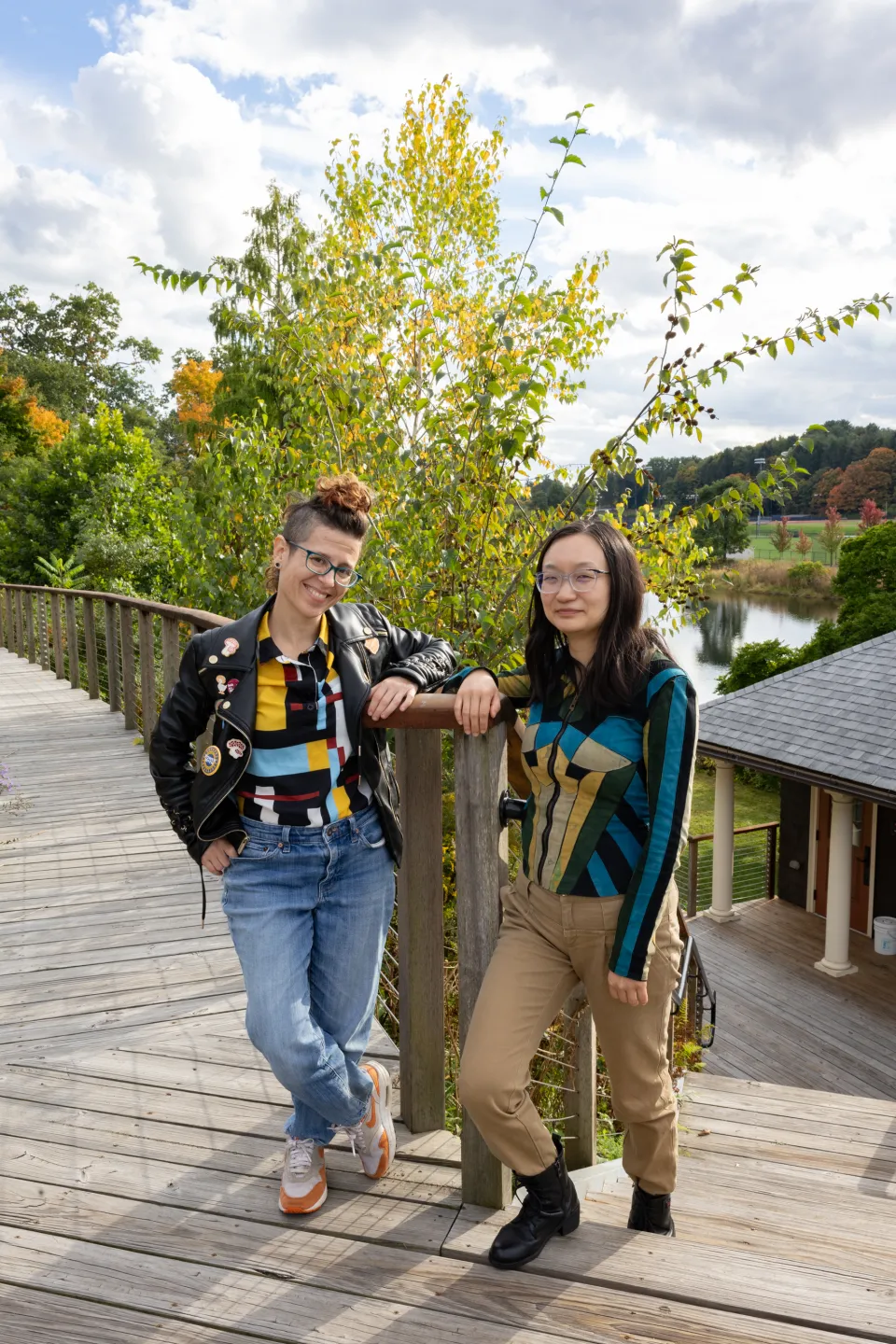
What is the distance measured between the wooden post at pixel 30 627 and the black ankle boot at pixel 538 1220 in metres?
12.9

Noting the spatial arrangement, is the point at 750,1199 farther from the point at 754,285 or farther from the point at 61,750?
the point at 61,750

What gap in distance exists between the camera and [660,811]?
189 centimetres

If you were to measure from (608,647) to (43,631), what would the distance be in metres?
12.1

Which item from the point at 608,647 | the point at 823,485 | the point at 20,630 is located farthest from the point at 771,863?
the point at 823,485

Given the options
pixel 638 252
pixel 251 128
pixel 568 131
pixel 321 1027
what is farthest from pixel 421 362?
pixel 321 1027

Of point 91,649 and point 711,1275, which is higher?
point 91,649

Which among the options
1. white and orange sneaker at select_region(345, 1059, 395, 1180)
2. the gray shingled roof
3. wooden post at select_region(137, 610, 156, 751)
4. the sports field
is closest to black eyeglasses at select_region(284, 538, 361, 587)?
white and orange sneaker at select_region(345, 1059, 395, 1180)

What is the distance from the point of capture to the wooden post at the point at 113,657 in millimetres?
8172

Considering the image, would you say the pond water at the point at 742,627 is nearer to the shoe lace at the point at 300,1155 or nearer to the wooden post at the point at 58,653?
the wooden post at the point at 58,653

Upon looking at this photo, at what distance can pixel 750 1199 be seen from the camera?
2707 mm

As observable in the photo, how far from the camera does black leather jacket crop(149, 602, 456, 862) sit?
6.65ft

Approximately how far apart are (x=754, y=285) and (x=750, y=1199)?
331cm

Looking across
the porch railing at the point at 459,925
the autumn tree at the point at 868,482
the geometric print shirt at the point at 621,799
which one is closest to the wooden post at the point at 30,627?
the porch railing at the point at 459,925

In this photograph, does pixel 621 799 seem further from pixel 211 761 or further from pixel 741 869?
pixel 741 869
